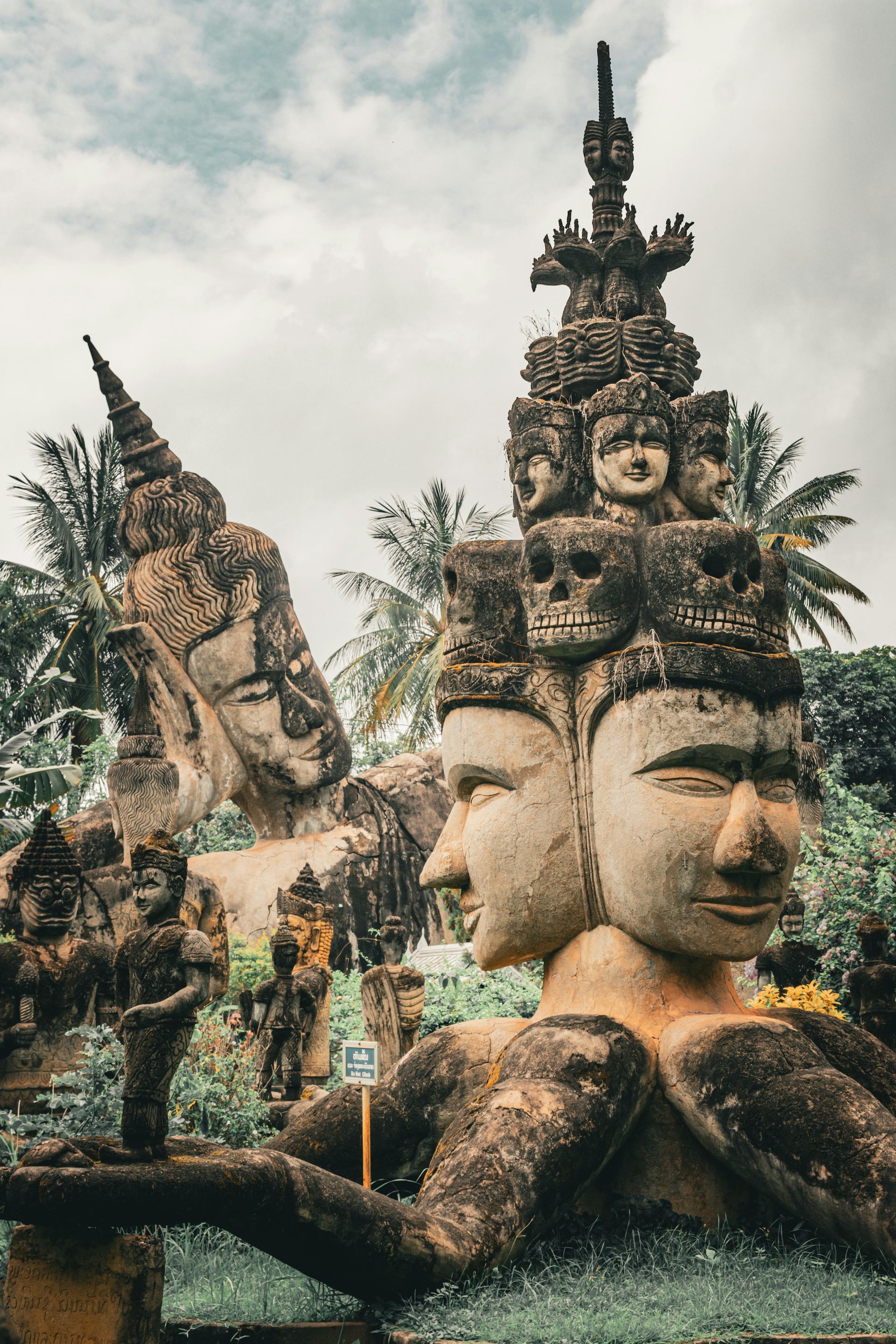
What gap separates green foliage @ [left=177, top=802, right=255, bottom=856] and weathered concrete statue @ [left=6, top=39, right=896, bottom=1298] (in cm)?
1497

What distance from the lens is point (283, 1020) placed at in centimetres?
908

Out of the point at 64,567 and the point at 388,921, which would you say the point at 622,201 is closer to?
the point at 388,921

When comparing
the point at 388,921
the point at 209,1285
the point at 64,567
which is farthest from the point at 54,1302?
the point at 64,567

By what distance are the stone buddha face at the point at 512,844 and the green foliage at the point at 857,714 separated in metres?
19.1

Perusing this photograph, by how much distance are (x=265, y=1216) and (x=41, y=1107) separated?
5.24 metres

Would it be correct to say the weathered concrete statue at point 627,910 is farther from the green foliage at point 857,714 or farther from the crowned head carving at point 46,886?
the green foliage at point 857,714

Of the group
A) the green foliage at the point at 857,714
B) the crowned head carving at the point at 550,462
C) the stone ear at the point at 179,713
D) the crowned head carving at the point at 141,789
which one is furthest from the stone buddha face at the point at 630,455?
the green foliage at the point at 857,714

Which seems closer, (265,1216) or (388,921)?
→ (265,1216)

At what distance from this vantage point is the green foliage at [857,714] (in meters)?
23.7

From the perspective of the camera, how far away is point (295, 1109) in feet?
23.0

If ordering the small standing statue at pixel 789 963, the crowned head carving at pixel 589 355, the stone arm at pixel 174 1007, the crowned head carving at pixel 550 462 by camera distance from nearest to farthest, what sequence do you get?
the stone arm at pixel 174 1007 < the crowned head carving at pixel 550 462 < the crowned head carving at pixel 589 355 < the small standing statue at pixel 789 963

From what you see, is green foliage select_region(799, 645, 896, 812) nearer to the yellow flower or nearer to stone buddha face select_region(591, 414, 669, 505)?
the yellow flower

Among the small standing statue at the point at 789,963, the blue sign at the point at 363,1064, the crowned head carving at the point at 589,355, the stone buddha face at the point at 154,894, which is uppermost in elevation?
the crowned head carving at the point at 589,355

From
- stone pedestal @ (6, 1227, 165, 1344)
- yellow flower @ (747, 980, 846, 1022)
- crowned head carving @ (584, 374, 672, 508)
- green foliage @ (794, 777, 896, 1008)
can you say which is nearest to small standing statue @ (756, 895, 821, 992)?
yellow flower @ (747, 980, 846, 1022)
